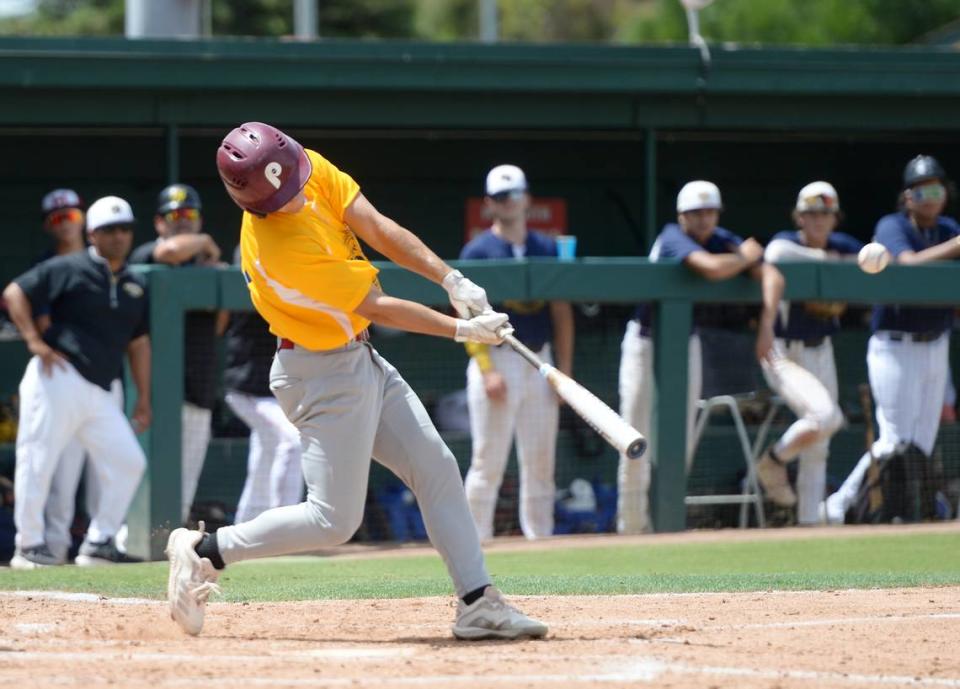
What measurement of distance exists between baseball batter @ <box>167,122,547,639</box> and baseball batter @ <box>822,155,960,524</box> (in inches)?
197

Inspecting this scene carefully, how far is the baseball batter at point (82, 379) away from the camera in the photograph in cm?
823

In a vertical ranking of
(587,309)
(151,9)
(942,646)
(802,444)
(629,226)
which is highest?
(151,9)

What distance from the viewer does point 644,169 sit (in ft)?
39.3

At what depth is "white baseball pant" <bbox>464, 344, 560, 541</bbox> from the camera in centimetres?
877

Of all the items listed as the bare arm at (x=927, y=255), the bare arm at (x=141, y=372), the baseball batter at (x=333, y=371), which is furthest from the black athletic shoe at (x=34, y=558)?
the bare arm at (x=927, y=255)

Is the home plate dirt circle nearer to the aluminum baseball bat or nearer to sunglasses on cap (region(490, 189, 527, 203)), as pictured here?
the aluminum baseball bat

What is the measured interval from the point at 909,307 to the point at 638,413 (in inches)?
68.5

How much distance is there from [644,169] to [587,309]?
8.05 ft

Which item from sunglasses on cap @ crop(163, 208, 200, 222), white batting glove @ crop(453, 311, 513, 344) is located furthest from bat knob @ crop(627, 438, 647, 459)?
sunglasses on cap @ crop(163, 208, 200, 222)

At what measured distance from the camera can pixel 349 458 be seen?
15.8ft

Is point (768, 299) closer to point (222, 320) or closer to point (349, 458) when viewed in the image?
point (222, 320)

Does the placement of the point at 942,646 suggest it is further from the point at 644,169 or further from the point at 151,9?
the point at 151,9

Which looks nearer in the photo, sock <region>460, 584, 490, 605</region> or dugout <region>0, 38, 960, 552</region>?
sock <region>460, 584, 490, 605</region>

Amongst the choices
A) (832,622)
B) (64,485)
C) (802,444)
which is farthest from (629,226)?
(832,622)
